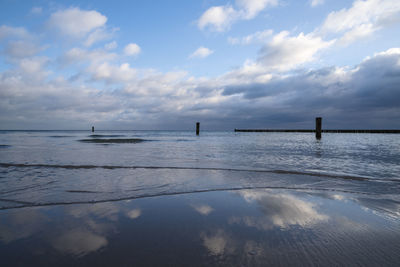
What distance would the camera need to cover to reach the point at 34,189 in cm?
446

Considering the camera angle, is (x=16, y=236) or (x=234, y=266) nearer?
(x=234, y=266)

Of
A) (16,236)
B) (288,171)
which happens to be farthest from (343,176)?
(16,236)

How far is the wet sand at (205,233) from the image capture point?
1927 millimetres

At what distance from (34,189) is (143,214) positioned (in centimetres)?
310

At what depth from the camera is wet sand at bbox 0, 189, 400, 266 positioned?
1.93 metres

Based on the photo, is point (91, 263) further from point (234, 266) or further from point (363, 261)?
point (363, 261)

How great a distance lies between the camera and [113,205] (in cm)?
348

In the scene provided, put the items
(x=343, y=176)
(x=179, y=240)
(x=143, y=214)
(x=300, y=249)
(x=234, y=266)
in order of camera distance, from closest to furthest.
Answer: (x=234, y=266) < (x=300, y=249) < (x=179, y=240) < (x=143, y=214) < (x=343, y=176)

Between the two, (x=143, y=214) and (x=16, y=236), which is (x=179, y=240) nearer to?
(x=143, y=214)

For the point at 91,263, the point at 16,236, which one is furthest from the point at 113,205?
the point at 91,263

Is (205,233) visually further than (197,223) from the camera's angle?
No

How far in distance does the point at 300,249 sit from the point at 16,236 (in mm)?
3185

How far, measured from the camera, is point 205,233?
244 centimetres

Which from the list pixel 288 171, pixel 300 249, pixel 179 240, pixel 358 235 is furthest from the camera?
pixel 288 171
